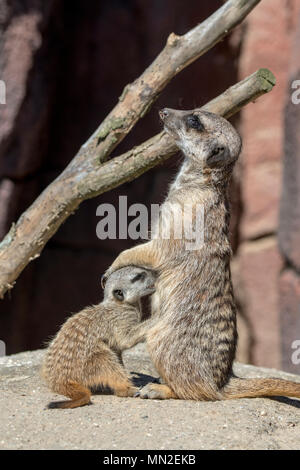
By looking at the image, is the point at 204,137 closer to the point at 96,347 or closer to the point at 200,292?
the point at 200,292

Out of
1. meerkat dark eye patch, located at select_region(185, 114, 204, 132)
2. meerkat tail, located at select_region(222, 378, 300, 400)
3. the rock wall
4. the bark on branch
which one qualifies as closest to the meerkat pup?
meerkat tail, located at select_region(222, 378, 300, 400)

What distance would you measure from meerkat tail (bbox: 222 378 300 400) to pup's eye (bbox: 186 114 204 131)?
1.18 metres

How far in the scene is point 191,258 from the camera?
310 cm

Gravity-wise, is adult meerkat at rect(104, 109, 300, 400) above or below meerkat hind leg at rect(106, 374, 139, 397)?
above

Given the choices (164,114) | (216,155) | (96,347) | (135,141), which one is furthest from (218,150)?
(135,141)

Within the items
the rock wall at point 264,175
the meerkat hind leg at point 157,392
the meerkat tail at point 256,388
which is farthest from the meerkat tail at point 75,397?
the rock wall at point 264,175

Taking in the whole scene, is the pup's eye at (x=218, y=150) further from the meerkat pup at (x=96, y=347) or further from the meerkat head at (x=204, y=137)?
the meerkat pup at (x=96, y=347)

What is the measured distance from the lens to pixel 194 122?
3291 millimetres

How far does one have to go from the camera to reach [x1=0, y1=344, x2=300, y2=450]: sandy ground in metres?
2.47

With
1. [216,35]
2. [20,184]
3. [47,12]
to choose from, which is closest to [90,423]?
[216,35]

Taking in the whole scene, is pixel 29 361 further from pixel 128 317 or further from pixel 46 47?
pixel 46 47

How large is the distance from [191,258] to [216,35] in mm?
1220

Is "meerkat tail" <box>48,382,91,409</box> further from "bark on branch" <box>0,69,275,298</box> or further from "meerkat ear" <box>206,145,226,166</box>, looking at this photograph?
"meerkat ear" <box>206,145,226,166</box>

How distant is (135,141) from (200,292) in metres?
3.58
